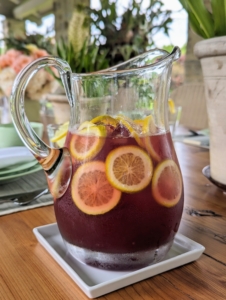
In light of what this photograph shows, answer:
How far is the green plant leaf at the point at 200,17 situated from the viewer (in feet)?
1.82

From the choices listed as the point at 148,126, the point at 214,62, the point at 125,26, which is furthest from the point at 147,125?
the point at 125,26

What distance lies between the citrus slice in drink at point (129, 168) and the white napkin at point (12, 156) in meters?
0.30

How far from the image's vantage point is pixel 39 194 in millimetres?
563

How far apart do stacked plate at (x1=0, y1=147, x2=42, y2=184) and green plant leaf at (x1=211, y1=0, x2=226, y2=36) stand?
380 millimetres

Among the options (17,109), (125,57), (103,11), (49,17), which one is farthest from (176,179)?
(49,17)

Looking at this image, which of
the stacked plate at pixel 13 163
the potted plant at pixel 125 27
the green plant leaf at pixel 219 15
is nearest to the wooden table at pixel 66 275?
the stacked plate at pixel 13 163

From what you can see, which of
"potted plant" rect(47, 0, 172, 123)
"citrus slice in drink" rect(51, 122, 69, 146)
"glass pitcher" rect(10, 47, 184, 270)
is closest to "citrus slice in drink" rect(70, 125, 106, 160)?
"glass pitcher" rect(10, 47, 184, 270)

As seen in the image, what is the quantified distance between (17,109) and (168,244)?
216 mm

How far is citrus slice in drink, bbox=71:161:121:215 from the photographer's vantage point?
1.09ft

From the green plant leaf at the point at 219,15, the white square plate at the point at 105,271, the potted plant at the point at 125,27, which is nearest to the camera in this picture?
the white square plate at the point at 105,271

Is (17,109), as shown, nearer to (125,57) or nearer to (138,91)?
(138,91)

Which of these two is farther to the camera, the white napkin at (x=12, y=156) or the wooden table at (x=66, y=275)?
the white napkin at (x=12, y=156)

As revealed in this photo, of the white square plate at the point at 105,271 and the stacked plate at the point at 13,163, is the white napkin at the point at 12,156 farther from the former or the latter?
the white square plate at the point at 105,271

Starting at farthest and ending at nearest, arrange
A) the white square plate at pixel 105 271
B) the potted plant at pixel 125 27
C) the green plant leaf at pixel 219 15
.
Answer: the potted plant at pixel 125 27
the green plant leaf at pixel 219 15
the white square plate at pixel 105 271
